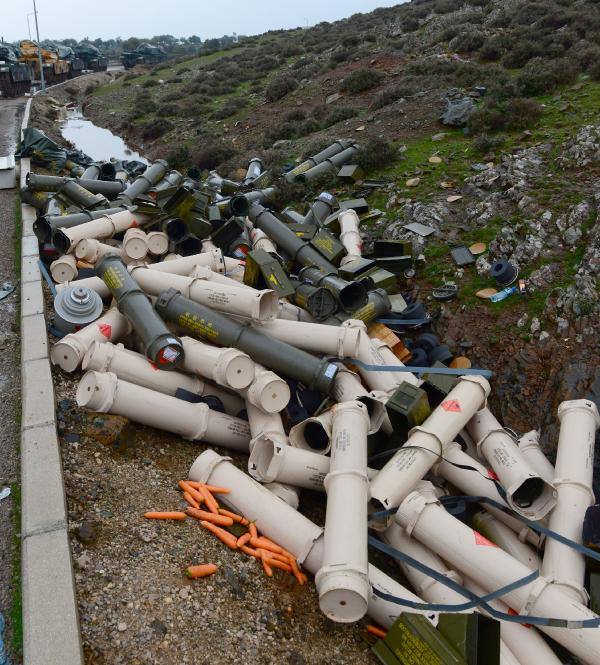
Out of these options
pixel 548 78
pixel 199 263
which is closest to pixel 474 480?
pixel 199 263

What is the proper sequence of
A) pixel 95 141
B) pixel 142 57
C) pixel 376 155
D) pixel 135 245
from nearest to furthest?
pixel 135 245 → pixel 376 155 → pixel 95 141 → pixel 142 57

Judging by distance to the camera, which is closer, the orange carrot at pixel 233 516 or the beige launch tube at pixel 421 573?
the beige launch tube at pixel 421 573

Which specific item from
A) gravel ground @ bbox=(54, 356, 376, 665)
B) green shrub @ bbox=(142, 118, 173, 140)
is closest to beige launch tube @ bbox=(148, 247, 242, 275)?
gravel ground @ bbox=(54, 356, 376, 665)

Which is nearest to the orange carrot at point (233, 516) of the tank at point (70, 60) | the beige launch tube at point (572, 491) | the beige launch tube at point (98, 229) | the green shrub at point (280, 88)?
the beige launch tube at point (572, 491)

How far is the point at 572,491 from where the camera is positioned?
449cm

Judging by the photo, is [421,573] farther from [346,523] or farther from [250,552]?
[250,552]

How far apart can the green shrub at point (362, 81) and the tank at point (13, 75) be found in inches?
905

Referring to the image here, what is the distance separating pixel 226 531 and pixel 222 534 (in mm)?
63

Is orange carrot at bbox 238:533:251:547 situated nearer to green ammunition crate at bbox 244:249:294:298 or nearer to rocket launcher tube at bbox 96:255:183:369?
rocket launcher tube at bbox 96:255:183:369

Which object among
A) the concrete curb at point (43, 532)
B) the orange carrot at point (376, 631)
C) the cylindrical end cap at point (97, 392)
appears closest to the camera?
the concrete curb at point (43, 532)

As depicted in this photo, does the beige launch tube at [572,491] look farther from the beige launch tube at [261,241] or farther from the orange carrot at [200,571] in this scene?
the beige launch tube at [261,241]

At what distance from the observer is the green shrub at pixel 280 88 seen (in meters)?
21.8

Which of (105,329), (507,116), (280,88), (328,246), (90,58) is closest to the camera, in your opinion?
(105,329)

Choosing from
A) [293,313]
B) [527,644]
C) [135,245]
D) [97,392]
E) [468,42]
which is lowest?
[527,644]
